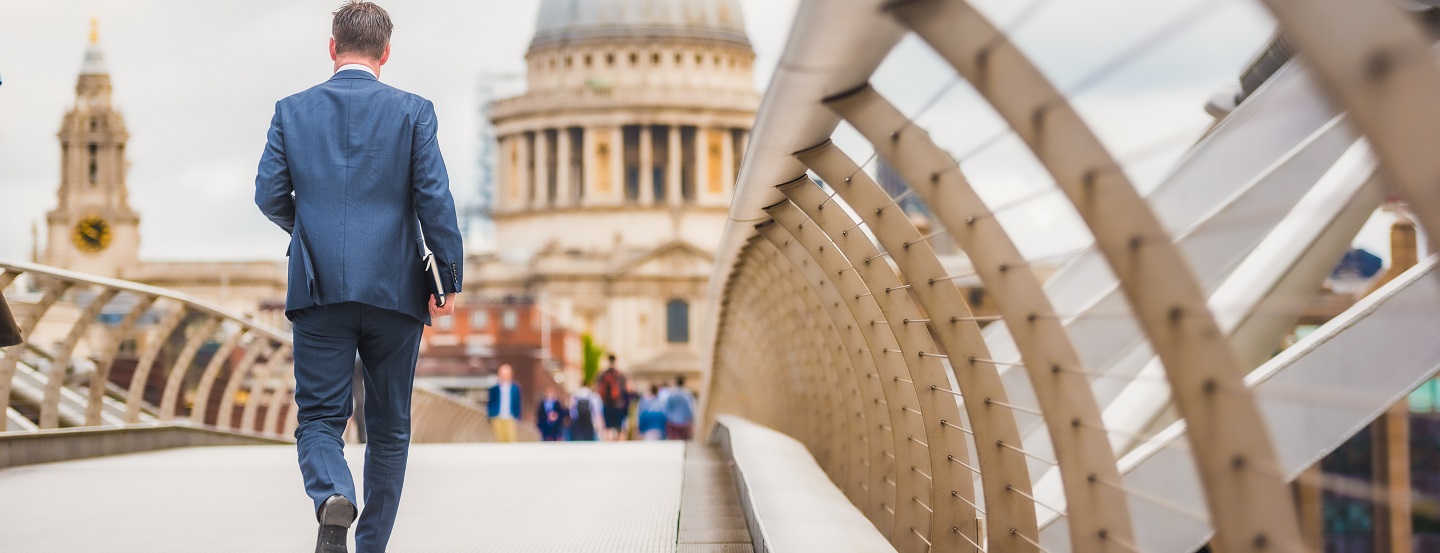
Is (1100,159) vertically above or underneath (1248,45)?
underneath

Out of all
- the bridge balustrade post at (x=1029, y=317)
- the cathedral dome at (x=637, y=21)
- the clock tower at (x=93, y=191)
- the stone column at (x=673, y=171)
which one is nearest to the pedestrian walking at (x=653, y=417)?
the bridge balustrade post at (x=1029, y=317)

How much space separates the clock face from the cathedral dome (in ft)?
84.5

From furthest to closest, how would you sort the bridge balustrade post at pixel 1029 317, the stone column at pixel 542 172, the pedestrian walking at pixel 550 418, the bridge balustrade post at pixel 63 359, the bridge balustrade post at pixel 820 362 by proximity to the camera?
the stone column at pixel 542 172 < the pedestrian walking at pixel 550 418 < the bridge balustrade post at pixel 63 359 < the bridge balustrade post at pixel 820 362 < the bridge balustrade post at pixel 1029 317

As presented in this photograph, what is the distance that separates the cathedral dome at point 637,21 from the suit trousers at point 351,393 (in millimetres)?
99339

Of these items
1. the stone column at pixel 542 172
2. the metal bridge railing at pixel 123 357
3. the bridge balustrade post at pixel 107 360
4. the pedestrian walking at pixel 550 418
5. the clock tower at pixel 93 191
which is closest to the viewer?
the metal bridge railing at pixel 123 357

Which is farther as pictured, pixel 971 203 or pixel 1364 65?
pixel 971 203

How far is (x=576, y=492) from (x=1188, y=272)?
5.58m

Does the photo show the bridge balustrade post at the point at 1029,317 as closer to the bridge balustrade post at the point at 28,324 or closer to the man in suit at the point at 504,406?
the bridge balustrade post at the point at 28,324

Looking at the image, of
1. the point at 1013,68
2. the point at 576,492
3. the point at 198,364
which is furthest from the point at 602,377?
the point at 1013,68

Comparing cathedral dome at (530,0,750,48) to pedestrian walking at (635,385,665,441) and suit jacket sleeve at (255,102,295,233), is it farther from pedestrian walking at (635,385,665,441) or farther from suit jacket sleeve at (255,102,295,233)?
suit jacket sleeve at (255,102,295,233)

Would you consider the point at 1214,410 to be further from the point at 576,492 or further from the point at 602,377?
the point at 602,377

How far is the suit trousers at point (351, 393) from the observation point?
167 inches

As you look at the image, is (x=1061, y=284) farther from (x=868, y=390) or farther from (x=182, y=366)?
(x=182, y=366)

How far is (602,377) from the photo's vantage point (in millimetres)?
22703
